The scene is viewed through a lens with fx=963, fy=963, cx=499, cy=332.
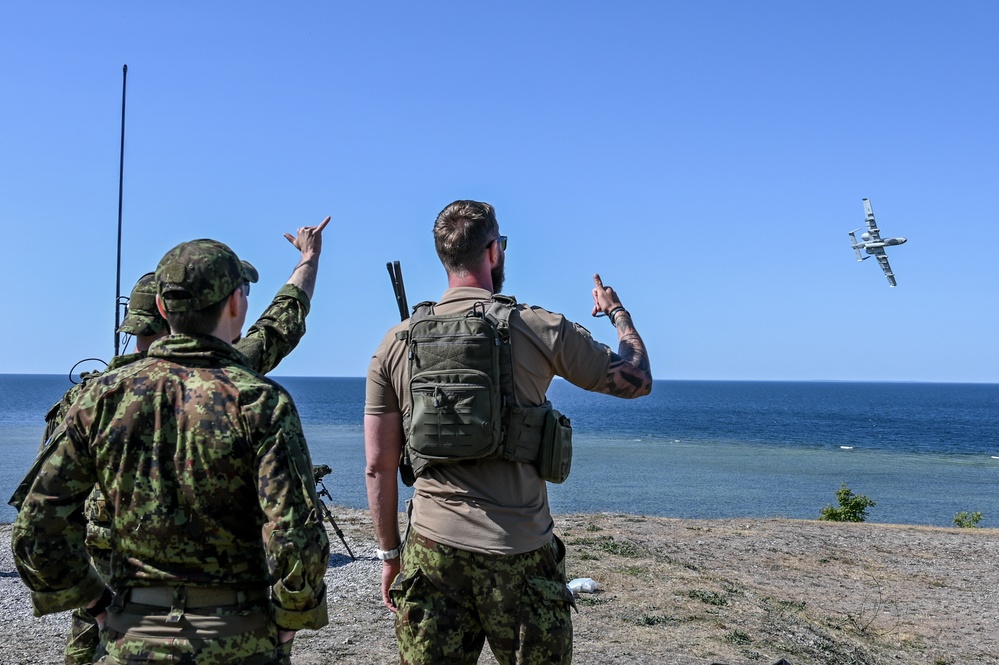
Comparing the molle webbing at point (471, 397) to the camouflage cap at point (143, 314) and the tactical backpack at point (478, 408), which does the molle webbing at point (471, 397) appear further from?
the camouflage cap at point (143, 314)

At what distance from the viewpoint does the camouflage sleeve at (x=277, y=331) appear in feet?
13.3

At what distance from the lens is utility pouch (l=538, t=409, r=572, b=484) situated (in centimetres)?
376

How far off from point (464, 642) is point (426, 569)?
32cm

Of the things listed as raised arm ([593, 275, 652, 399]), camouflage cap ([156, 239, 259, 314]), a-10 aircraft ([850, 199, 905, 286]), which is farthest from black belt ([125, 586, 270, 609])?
a-10 aircraft ([850, 199, 905, 286])

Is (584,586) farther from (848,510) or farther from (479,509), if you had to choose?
(848,510)

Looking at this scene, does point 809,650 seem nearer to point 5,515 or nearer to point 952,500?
point 5,515

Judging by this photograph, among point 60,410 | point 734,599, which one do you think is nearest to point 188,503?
point 60,410

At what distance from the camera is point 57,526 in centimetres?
303

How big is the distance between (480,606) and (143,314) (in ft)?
6.81

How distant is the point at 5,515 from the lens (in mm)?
21547

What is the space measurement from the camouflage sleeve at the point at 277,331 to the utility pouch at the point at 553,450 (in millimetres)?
1200

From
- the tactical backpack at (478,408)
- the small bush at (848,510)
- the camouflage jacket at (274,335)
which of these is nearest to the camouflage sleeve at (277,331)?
the camouflage jacket at (274,335)

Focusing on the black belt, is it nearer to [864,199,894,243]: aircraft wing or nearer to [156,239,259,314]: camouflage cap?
[156,239,259,314]: camouflage cap

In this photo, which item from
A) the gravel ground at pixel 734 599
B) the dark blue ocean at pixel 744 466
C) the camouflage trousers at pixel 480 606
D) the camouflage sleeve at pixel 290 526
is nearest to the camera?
the camouflage sleeve at pixel 290 526
